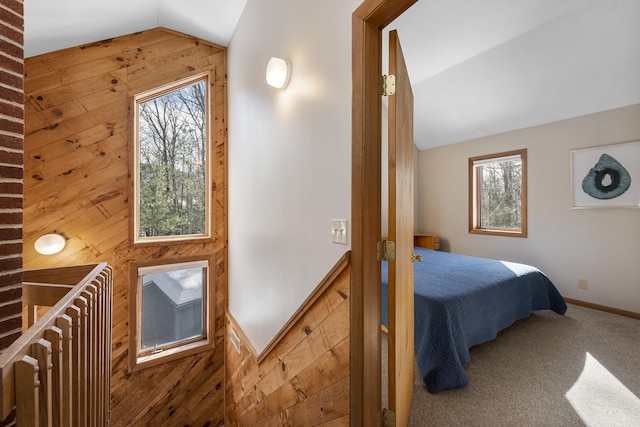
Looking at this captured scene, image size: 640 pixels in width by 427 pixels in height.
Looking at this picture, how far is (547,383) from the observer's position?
2078mm

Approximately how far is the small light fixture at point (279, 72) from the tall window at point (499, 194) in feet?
12.5

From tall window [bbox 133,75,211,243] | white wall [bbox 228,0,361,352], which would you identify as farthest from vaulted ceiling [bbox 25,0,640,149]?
white wall [bbox 228,0,361,352]

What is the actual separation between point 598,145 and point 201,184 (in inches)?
181

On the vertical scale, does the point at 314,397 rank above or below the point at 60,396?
below

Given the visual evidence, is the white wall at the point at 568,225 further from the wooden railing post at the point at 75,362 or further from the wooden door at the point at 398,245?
the wooden railing post at the point at 75,362

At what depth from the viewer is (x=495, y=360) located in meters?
2.39

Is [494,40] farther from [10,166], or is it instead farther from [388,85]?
[10,166]

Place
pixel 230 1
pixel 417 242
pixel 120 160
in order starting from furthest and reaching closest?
pixel 417 242 → pixel 120 160 → pixel 230 1

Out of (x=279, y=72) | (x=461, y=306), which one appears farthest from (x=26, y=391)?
(x=461, y=306)

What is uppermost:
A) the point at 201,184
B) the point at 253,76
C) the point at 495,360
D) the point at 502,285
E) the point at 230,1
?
the point at 230,1

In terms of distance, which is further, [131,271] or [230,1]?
[131,271]

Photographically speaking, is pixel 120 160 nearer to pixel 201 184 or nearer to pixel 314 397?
pixel 201 184

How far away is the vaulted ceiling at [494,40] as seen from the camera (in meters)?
2.35

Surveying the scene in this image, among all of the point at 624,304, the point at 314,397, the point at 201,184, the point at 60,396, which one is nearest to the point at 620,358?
the point at 624,304
